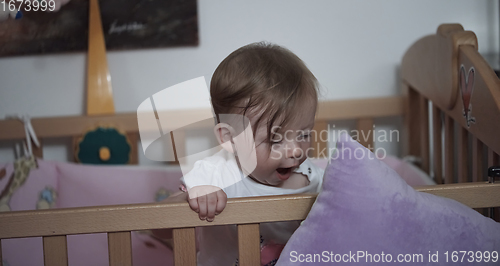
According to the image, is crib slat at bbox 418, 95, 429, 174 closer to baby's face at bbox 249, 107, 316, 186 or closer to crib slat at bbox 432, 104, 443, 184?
crib slat at bbox 432, 104, 443, 184

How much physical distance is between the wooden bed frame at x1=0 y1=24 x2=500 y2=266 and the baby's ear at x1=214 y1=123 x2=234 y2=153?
17 cm

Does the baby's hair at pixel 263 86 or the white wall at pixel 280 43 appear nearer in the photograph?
the baby's hair at pixel 263 86

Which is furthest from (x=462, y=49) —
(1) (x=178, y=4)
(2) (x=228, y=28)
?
(1) (x=178, y=4)

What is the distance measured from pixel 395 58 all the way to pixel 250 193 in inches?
27.5

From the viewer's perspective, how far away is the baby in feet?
2.29

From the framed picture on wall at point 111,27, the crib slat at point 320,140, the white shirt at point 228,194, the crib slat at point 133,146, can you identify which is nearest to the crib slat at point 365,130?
the crib slat at point 320,140

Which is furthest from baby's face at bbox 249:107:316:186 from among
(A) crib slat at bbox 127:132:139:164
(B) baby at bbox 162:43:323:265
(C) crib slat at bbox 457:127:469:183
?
(A) crib slat at bbox 127:132:139:164

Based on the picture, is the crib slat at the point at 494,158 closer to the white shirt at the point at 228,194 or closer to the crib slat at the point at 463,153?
the crib slat at the point at 463,153

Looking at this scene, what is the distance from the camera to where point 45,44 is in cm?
127

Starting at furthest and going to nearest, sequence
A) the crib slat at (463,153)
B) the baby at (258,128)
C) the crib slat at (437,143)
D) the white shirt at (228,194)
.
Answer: the crib slat at (437,143)
the crib slat at (463,153)
the white shirt at (228,194)
the baby at (258,128)

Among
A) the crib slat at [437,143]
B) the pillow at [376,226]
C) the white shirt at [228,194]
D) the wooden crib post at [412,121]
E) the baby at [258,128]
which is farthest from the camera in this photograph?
the wooden crib post at [412,121]

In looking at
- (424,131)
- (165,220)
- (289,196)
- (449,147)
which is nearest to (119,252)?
(165,220)

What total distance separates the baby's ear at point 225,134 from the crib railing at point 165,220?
0.17 m

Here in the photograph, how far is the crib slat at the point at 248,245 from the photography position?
638 mm
